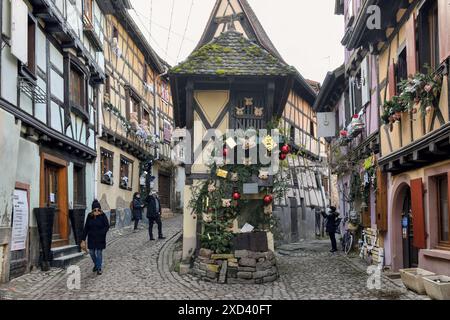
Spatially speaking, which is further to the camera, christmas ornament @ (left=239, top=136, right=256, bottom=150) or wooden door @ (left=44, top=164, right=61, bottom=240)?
wooden door @ (left=44, top=164, right=61, bottom=240)

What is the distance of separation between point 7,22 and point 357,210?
9.73 m

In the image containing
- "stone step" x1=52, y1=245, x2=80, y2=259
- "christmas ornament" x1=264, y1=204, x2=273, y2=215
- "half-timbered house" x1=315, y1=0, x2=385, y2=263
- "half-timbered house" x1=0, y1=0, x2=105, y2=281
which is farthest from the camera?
"half-timbered house" x1=315, y1=0, x2=385, y2=263

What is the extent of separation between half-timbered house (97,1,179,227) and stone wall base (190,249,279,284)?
7.74 metres

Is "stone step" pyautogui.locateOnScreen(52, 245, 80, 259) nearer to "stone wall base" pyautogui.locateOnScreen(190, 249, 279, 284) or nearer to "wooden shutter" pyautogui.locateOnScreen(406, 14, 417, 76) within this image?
"stone wall base" pyautogui.locateOnScreen(190, 249, 279, 284)

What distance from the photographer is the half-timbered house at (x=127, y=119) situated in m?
18.0

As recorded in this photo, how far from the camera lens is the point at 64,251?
464 inches

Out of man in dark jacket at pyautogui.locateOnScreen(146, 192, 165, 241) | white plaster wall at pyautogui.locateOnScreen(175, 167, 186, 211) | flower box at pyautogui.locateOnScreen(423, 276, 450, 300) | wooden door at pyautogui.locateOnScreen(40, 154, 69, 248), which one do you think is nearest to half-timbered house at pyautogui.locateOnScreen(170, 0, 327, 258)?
wooden door at pyautogui.locateOnScreen(40, 154, 69, 248)

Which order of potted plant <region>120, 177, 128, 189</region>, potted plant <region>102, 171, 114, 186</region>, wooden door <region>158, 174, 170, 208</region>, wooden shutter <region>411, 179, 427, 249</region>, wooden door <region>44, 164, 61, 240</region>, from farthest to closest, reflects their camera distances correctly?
wooden door <region>158, 174, 170, 208</region> → potted plant <region>120, 177, 128, 189</region> → potted plant <region>102, 171, 114, 186</region> → wooden door <region>44, 164, 61, 240</region> → wooden shutter <region>411, 179, 427, 249</region>

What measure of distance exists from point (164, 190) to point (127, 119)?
311 inches

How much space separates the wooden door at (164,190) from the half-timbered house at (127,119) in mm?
54

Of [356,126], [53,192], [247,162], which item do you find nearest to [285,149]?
[247,162]

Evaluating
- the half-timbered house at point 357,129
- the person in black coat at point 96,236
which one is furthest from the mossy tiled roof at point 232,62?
the person in black coat at point 96,236

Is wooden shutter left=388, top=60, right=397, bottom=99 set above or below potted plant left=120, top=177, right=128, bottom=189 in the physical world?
above

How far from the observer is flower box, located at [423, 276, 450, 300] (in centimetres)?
716
